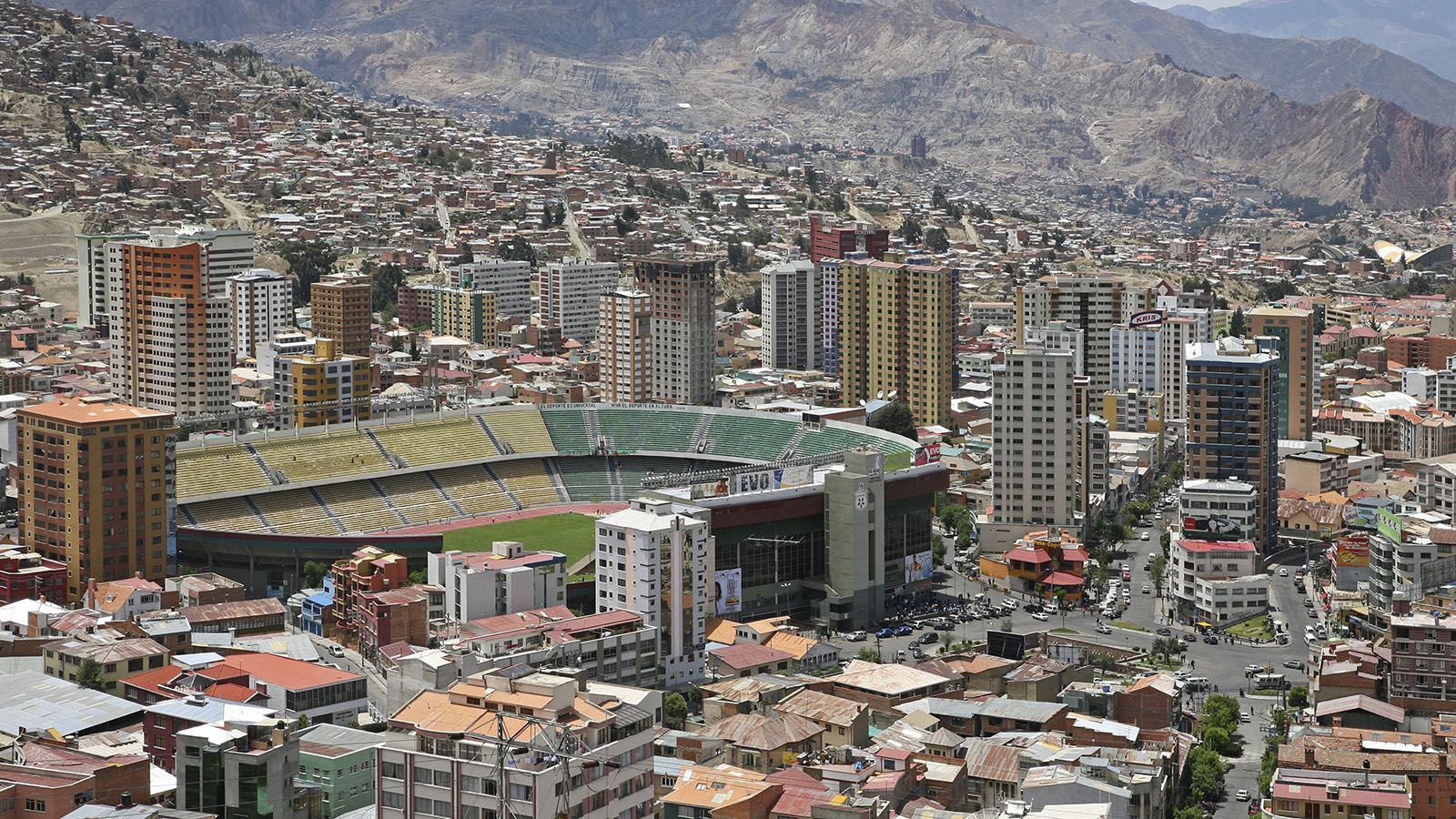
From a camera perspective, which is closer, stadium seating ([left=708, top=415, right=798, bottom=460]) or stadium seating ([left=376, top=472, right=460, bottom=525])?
stadium seating ([left=376, top=472, right=460, bottom=525])

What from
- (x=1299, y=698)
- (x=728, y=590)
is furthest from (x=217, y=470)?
(x=1299, y=698)

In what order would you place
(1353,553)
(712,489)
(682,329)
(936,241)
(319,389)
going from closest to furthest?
(712,489), (1353,553), (319,389), (682,329), (936,241)

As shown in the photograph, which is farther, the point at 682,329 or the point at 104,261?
the point at 104,261

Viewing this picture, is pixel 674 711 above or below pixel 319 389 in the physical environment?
below

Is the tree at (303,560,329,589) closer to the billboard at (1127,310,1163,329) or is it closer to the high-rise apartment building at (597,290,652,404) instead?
the high-rise apartment building at (597,290,652,404)

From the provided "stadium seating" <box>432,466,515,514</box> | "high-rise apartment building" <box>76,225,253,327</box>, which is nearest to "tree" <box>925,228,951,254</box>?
"high-rise apartment building" <box>76,225,253,327</box>

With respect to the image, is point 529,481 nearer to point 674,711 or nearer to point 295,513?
point 295,513

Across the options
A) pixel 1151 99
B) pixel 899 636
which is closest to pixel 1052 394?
pixel 899 636

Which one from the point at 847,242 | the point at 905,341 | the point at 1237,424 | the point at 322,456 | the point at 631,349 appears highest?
the point at 847,242
